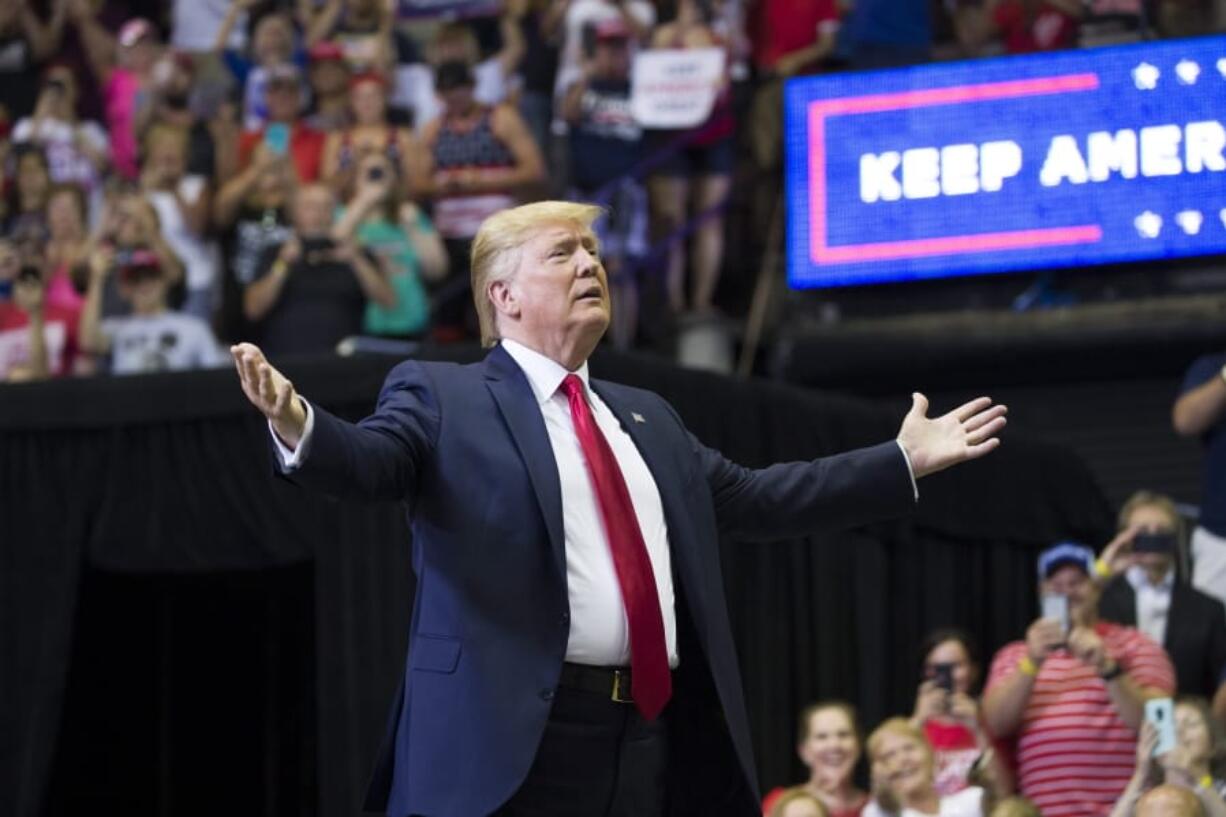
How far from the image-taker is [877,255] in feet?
30.6

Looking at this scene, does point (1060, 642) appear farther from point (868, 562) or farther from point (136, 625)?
point (136, 625)

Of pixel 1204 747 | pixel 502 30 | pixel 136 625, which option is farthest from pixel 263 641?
pixel 1204 747

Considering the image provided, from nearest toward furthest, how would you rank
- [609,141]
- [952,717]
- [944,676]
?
[952,717] < [944,676] < [609,141]

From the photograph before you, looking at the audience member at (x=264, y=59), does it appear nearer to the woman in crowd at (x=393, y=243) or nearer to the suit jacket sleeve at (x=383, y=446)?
the woman in crowd at (x=393, y=243)

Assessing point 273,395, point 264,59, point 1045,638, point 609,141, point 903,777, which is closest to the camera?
point 273,395

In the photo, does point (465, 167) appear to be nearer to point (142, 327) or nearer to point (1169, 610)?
point (142, 327)

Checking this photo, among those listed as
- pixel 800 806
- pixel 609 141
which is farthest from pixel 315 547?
pixel 609 141

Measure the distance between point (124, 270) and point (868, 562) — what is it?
11.0 feet

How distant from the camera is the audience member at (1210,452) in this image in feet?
26.8

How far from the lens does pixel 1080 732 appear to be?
754 cm

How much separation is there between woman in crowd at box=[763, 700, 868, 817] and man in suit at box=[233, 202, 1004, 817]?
3.46 metres

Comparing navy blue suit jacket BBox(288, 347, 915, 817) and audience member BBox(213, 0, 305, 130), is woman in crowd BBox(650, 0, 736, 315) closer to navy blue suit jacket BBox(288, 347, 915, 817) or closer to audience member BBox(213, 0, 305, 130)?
audience member BBox(213, 0, 305, 130)

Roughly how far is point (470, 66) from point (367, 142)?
0.60 meters

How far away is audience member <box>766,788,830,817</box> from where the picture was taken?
22.5ft
